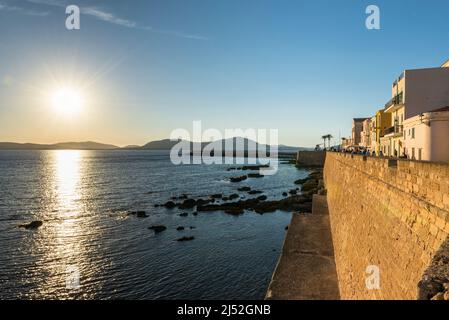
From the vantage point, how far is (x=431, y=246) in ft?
14.8

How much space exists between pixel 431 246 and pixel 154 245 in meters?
20.8

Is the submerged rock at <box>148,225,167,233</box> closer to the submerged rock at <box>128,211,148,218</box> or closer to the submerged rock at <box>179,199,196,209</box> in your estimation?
the submerged rock at <box>128,211,148,218</box>

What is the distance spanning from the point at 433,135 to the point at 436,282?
21018 mm

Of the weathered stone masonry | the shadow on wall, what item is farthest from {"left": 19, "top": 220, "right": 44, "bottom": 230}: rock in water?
the shadow on wall

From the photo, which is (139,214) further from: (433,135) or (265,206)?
(433,135)

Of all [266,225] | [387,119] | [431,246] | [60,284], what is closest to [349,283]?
[431,246]

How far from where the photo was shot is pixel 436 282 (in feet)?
11.1

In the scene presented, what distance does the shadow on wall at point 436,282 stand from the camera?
3.27 m

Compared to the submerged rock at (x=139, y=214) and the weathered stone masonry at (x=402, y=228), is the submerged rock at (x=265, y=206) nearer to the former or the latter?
the submerged rock at (x=139, y=214)
